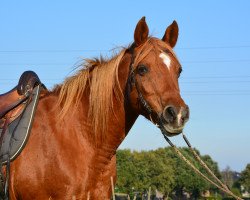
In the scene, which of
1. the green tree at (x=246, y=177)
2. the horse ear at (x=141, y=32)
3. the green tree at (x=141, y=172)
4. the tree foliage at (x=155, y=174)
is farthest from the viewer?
the green tree at (x=246, y=177)

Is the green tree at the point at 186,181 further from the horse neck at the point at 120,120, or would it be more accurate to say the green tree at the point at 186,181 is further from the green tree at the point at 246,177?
the horse neck at the point at 120,120

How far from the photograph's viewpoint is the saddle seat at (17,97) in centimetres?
790

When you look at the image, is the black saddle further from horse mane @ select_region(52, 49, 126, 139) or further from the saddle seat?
horse mane @ select_region(52, 49, 126, 139)

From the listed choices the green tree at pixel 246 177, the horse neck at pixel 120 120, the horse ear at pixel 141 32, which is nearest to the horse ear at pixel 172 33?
the horse ear at pixel 141 32

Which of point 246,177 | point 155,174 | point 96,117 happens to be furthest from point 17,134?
point 246,177

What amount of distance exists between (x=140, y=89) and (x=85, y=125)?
1.04m

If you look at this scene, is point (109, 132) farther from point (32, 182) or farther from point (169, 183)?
point (169, 183)

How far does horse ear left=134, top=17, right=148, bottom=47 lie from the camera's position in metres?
7.80

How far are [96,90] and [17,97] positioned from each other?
1245mm

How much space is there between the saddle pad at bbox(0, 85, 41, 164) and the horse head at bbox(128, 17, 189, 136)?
1.53 metres

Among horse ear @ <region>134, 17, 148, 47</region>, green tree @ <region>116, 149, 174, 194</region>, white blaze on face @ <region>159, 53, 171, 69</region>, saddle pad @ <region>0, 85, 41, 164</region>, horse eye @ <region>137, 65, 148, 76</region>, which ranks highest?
green tree @ <region>116, 149, 174, 194</region>

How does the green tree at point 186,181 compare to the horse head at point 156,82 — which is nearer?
the horse head at point 156,82

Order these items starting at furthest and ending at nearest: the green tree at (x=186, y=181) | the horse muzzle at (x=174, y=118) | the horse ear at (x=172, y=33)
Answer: the green tree at (x=186, y=181)
the horse ear at (x=172, y=33)
the horse muzzle at (x=174, y=118)

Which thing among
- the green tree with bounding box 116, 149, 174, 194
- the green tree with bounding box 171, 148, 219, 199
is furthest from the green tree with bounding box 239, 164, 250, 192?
the green tree with bounding box 116, 149, 174, 194
